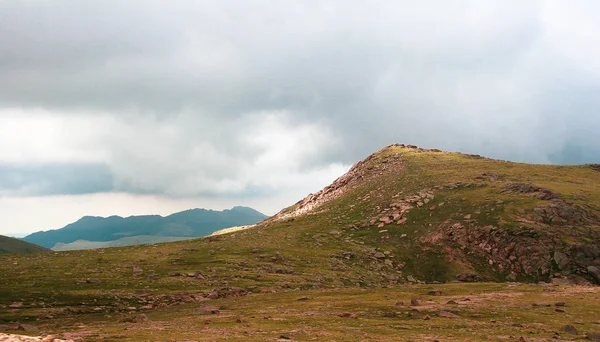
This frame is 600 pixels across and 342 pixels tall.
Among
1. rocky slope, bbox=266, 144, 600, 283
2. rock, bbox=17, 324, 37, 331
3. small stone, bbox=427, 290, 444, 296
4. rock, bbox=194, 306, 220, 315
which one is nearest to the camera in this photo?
rock, bbox=17, 324, 37, 331

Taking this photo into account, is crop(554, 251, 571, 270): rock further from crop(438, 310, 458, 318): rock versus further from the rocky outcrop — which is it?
the rocky outcrop

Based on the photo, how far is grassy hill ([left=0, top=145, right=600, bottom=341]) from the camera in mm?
49719

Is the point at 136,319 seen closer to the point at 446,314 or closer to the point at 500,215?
the point at 446,314

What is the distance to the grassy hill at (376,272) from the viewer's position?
4972cm

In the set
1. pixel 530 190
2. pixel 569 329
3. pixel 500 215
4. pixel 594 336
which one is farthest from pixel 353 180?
pixel 594 336

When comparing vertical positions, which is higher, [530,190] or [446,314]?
[530,190]

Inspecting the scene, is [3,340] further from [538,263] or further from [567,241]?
[567,241]

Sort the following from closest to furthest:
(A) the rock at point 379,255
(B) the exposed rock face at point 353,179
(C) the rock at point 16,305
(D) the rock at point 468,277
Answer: (C) the rock at point 16,305 → (D) the rock at point 468,277 → (A) the rock at point 379,255 → (B) the exposed rock face at point 353,179

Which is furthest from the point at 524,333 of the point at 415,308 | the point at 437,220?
the point at 437,220

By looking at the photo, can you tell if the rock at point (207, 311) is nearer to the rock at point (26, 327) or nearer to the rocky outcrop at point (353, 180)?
the rock at point (26, 327)

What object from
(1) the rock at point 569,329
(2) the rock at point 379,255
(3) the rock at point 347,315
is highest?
(2) the rock at point 379,255

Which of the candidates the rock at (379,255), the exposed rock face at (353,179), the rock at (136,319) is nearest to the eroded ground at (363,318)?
the rock at (136,319)

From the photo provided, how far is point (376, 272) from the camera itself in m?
95.4

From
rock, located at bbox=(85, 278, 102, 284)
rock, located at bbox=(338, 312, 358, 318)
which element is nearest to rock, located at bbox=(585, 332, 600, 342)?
rock, located at bbox=(338, 312, 358, 318)
